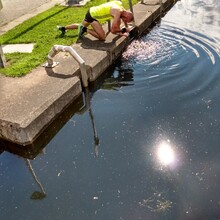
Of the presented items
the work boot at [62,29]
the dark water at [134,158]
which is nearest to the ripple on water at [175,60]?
the dark water at [134,158]

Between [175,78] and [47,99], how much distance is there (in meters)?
2.82

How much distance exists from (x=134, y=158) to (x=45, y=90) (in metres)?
2.02

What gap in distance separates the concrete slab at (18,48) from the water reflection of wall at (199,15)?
4.86 m

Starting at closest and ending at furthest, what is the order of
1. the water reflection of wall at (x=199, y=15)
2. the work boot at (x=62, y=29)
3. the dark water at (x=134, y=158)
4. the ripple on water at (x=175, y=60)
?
the dark water at (x=134, y=158)
the ripple on water at (x=175, y=60)
the work boot at (x=62, y=29)
the water reflection of wall at (x=199, y=15)

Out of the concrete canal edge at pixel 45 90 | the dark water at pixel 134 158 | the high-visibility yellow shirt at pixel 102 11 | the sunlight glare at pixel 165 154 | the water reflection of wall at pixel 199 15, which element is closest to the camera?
the dark water at pixel 134 158

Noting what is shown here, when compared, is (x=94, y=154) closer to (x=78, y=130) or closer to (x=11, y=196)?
(x=78, y=130)

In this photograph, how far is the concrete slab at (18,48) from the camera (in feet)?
23.9

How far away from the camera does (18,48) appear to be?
24.3 feet

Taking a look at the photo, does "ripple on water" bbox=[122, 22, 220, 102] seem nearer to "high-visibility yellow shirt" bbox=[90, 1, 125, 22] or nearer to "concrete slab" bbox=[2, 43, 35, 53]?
"high-visibility yellow shirt" bbox=[90, 1, 125, 22]

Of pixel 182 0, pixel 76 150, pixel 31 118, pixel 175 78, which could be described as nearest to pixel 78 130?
pixel 76 150

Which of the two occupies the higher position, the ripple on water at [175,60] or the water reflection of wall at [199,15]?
the ripple on water at [175,60]

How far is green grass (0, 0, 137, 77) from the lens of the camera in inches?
247

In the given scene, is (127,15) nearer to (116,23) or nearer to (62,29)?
(116,23)

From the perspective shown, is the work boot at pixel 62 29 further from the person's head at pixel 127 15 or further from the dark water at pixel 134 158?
the dark water at pixel 134 158
